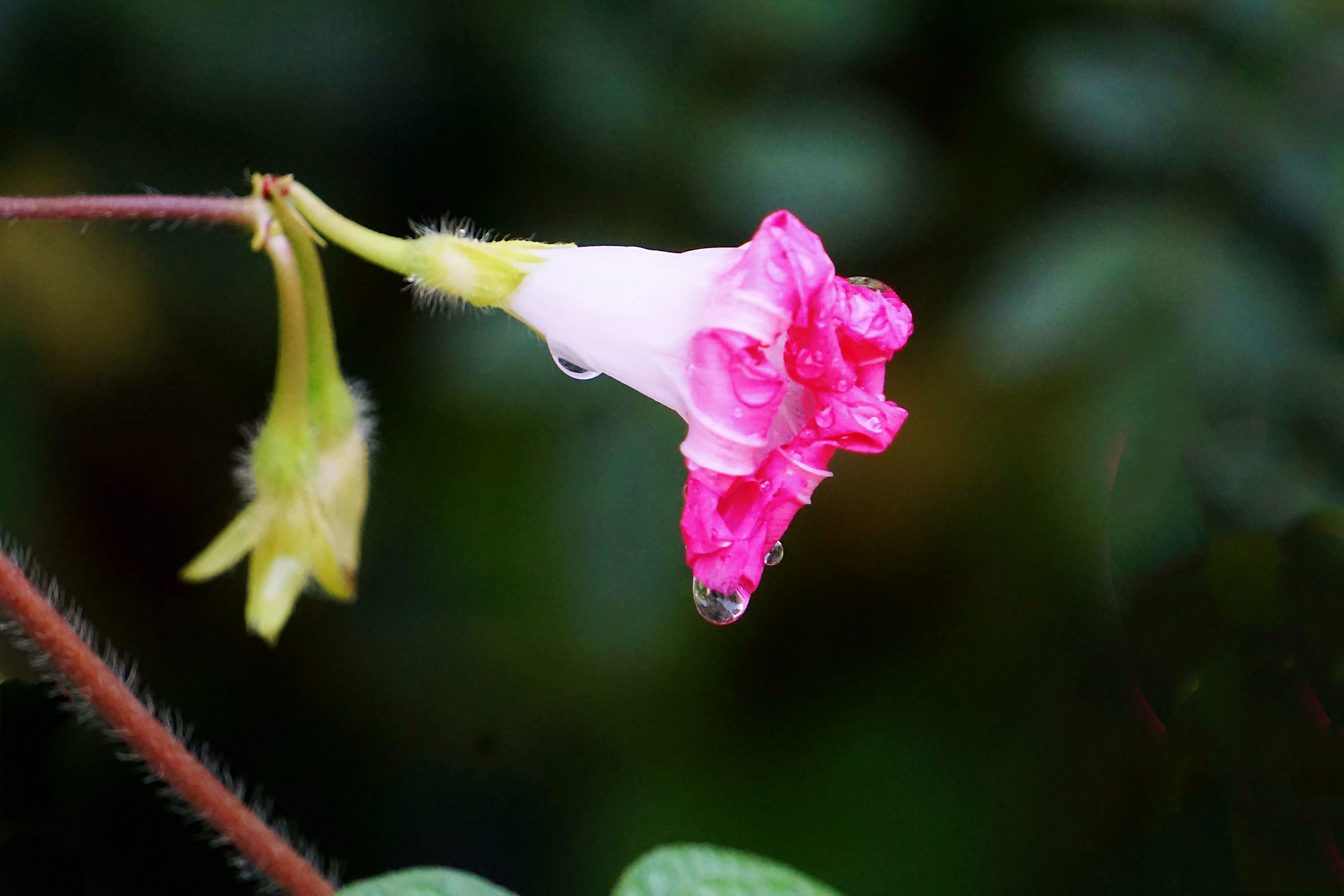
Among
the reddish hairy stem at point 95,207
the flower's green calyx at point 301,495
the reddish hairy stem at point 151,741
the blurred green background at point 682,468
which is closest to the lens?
the reddish hairy stem at point 95,207

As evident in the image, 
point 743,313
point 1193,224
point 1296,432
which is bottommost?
point 1296,432

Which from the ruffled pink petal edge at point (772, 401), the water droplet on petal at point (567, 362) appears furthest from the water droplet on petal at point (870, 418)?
the water droplet on petal at point (567, 362)

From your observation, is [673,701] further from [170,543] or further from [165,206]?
[165,206]

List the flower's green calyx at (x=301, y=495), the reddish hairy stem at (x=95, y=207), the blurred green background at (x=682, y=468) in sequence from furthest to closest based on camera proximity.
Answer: the blurred green background at (x=682, y=468) < the flower's green calyx at (x=301, y=495) < the reddish hairy stem at (x=95, y=207)

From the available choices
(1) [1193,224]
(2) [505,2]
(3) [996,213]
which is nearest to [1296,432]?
(1) [1193,224]

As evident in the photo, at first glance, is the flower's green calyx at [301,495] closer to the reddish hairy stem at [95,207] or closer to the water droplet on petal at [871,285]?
the reddish hairy stem at [95,207]

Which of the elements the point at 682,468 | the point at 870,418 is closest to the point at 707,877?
the point at 870,418

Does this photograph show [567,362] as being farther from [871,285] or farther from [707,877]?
[707,877]
